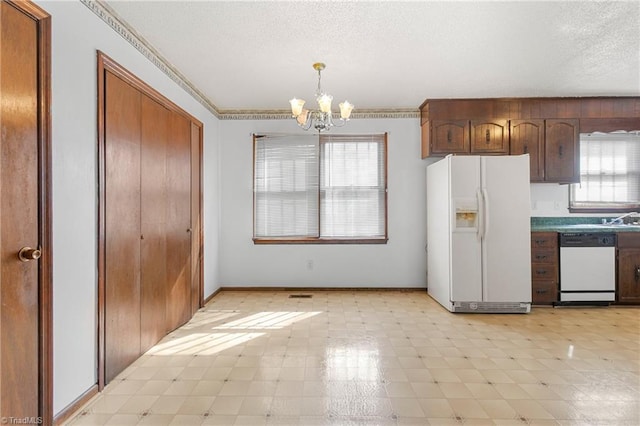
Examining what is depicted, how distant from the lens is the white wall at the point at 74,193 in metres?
1.85

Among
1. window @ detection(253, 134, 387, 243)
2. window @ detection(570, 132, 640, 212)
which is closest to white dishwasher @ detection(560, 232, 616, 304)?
window @ detection(570, 132, 640, 212)

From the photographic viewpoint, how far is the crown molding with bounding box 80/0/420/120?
Answer: 2.28 m

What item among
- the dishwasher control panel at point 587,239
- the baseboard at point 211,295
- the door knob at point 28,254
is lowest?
the baseboard at point 211,295

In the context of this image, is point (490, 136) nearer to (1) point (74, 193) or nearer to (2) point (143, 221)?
(2) point (143, 221)

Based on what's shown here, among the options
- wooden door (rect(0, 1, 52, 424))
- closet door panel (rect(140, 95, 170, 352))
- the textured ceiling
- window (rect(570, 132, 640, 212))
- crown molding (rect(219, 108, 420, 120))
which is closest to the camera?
wooden door (rect(0, 1, 52, 424))

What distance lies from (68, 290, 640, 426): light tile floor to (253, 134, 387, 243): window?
4.35ft

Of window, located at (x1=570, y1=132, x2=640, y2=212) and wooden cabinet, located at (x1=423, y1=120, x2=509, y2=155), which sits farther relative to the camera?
window, located at (x1=570, y1=132, x2=640, y2=212)

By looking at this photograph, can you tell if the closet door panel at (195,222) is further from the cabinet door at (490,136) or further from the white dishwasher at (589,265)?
the white dishwasher at (589,265)

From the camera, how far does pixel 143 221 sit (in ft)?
8.97

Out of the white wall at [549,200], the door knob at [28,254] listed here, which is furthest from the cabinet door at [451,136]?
the door knob at [28,254]

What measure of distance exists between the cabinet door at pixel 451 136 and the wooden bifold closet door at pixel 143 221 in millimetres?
3059

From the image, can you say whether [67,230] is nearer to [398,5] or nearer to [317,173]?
[398,5]

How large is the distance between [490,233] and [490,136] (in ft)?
4.43

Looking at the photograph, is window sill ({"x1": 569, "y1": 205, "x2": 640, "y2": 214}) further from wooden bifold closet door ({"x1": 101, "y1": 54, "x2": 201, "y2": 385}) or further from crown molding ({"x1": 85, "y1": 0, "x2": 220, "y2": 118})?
crown molding ({"x1": 85, "y1": 0, "x2": 220, "y2": 118})
